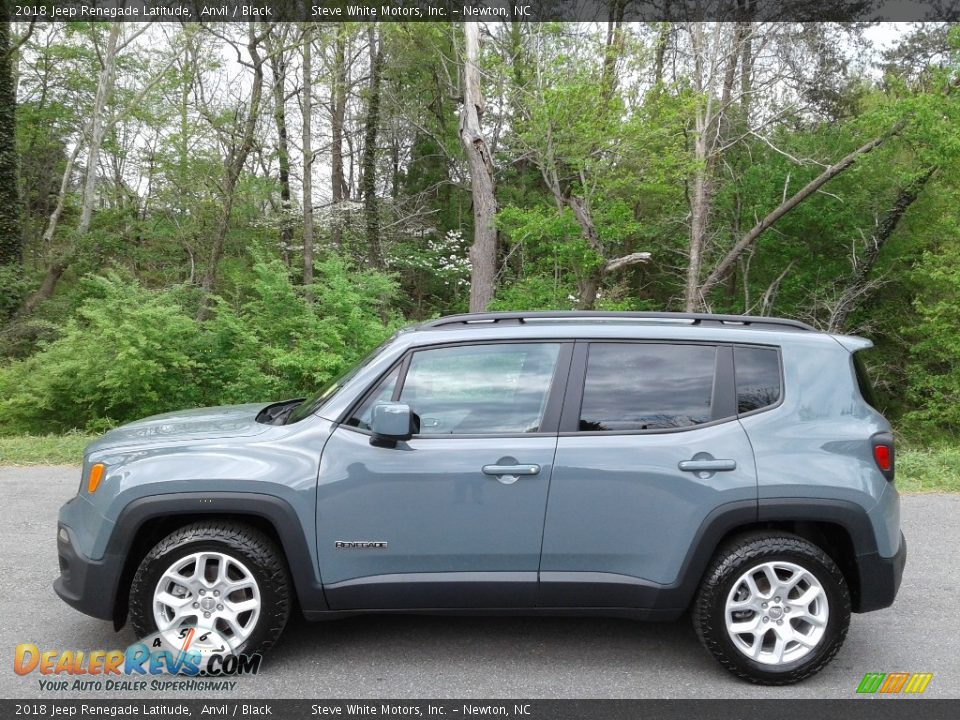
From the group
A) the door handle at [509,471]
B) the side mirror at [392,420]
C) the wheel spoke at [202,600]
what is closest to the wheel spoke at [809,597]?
the door handle at [509,471]

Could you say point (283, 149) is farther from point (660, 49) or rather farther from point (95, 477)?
point (95, 477)

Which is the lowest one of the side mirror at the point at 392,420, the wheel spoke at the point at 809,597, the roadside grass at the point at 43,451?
the roadside grass at the point at 43,451

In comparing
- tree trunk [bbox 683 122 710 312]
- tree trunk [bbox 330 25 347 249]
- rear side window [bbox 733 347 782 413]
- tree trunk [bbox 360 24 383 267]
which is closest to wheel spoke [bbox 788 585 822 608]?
rear side window [bbox 733 347 782 413]

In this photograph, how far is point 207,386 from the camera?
508 inches

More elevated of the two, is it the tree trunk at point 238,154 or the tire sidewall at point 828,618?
the tree trunk at point 238,154

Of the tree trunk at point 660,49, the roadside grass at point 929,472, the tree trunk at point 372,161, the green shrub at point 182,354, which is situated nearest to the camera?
the roadside grass at point 929,472

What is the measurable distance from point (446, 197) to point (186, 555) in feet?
81.2

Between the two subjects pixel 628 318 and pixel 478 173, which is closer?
pixel 628 318

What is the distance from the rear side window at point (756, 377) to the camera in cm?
362

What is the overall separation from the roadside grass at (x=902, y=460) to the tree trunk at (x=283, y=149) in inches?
513

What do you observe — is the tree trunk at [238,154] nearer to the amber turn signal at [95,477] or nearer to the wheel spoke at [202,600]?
the amber turn signal at [95,477]

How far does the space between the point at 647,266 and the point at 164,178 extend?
15.5 metres

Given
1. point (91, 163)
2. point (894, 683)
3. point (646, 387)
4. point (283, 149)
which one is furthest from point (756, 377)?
point (91, 163)

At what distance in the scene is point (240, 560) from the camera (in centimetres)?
346
